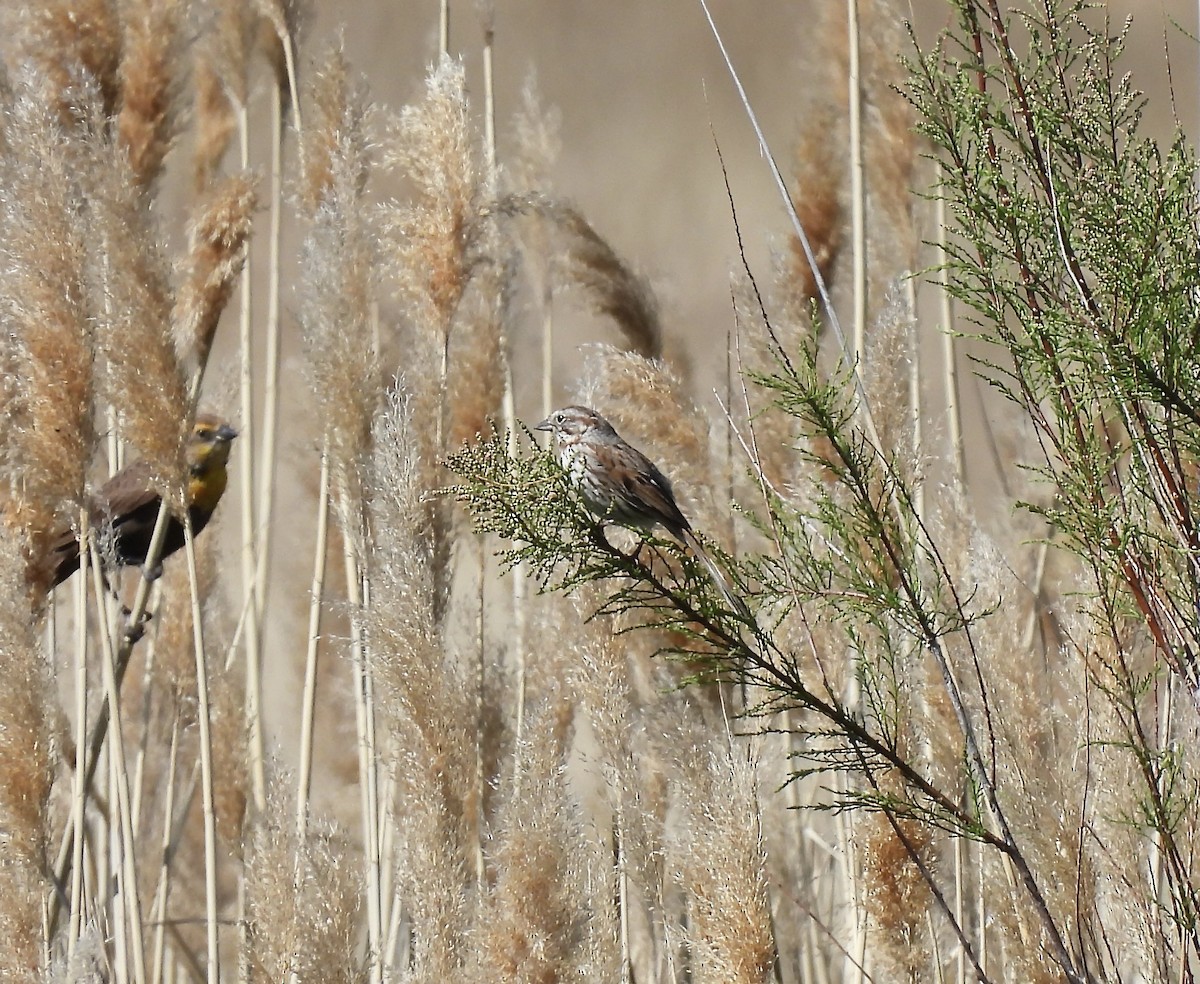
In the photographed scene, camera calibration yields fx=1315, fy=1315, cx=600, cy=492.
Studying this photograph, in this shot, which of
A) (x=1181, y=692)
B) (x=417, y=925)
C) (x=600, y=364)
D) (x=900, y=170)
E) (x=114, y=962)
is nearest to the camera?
(x=1181, y=692)

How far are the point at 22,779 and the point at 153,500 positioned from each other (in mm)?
1565

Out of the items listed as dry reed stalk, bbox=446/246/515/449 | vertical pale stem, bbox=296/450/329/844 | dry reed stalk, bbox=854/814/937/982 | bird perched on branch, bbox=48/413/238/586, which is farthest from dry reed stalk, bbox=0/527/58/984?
dry reed stalk, bbox=854/814/937/982

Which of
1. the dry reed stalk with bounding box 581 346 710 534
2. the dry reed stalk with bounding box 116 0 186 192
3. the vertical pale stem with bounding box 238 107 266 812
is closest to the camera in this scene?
the dry reed stalk with bounding box 581 346 710 534

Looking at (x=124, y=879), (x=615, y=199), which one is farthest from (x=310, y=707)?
(x=615, y=199)

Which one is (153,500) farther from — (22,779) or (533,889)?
(533,889)

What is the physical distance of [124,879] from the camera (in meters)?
2.36

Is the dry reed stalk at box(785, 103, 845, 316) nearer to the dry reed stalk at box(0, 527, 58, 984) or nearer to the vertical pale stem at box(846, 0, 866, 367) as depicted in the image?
the vertical pale stem at box(846, 0, 866, 367)

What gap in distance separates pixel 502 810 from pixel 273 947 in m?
0.42

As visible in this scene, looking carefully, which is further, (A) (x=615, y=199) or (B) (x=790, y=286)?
(A) (x=615, y=199)

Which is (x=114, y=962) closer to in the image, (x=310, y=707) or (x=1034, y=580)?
(x=310, y=707)

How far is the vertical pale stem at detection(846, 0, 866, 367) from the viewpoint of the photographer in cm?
267

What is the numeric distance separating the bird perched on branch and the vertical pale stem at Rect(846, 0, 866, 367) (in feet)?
4.70

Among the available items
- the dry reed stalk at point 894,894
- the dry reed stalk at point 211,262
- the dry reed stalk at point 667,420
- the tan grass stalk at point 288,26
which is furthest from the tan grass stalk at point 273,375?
the dry reed stalk at point 894,894

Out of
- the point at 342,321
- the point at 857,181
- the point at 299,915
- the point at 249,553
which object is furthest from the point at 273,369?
the point at 299,915
